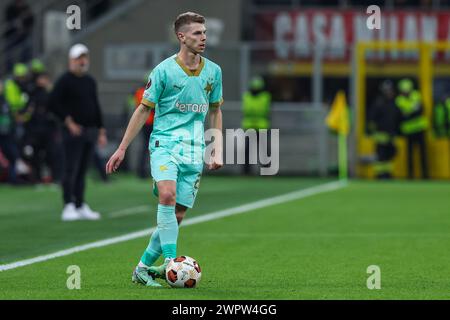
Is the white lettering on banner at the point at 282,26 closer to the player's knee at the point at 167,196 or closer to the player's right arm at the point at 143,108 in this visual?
the player's right arm at the point at 143,108

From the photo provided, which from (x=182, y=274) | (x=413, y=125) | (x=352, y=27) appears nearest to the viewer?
(x=182, y=274)

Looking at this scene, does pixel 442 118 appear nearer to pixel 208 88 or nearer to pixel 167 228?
pixel 208 88

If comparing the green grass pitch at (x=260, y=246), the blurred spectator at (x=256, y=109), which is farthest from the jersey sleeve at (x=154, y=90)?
the blurred spectator at (x=256, y=109)

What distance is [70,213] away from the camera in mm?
16688

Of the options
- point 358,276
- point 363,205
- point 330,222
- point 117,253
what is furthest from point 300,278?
point 363,205

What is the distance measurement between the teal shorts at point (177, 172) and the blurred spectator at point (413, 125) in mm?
20021

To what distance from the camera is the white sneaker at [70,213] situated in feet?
54.5

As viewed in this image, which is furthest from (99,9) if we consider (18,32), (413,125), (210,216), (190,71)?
(190,71)

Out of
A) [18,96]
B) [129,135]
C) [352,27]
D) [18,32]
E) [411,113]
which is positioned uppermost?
[352,27]

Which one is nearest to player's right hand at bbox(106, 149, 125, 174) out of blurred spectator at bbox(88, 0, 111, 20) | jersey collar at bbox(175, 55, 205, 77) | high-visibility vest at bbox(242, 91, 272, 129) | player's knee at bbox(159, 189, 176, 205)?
player's knee at bbox(159, 189, 176, 205)

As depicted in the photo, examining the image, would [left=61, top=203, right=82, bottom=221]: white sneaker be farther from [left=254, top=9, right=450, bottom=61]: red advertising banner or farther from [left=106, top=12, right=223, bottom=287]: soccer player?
[left=254, top=9, right=450, bottom=61]: red advertising banner

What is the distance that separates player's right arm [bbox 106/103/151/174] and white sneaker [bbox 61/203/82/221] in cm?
709

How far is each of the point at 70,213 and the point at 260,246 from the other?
420cm

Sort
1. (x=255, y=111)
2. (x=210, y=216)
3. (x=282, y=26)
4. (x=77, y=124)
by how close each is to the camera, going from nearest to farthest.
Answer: (x=77, y=124)
(x=210, y=216)
(x=255, y=111)
(x=282, y=26)
